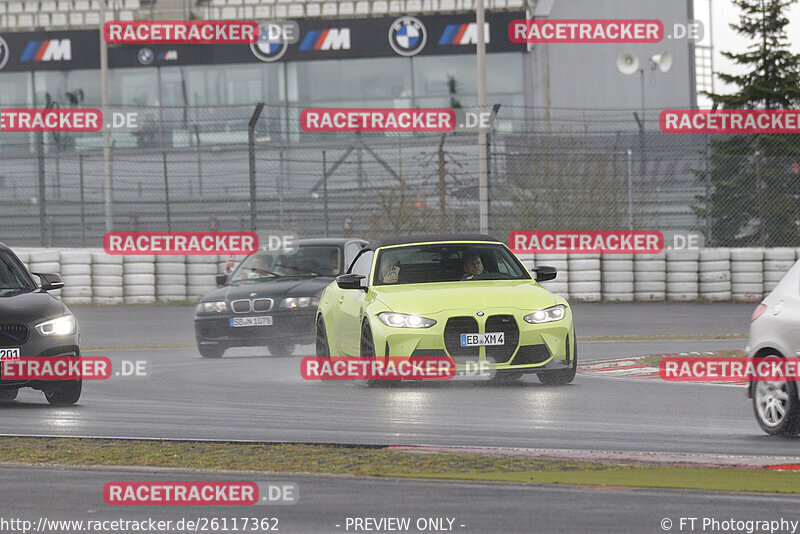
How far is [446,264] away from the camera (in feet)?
45.4

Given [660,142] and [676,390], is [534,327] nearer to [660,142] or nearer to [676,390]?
[676,390]

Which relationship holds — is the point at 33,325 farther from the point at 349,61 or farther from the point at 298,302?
the point at 349,61

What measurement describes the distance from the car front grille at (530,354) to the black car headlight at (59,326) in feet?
12.5

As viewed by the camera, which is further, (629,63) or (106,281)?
(629,63)

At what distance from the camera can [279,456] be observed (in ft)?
29.1

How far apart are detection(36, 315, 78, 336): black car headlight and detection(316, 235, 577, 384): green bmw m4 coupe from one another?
249 centimetres

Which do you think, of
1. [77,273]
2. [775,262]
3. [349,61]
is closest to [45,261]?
[77,273]

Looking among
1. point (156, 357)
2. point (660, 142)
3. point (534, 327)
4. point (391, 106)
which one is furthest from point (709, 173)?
point (391, 106)

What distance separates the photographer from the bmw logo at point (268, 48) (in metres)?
48.1
